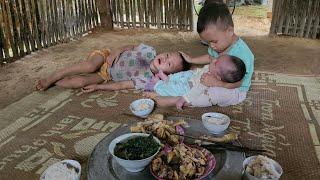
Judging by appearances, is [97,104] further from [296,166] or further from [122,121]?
[296,166]

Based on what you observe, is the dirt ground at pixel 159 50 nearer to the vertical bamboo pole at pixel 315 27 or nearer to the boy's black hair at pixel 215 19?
the vertical bamboo pole at pixel 315 27

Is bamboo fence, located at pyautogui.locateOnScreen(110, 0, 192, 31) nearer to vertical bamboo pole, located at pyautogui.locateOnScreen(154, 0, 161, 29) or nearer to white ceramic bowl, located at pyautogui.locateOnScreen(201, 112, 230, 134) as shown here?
vertical bamboo pole, located at pyautogui.locateOnScreen(154, 0, 161, 29)

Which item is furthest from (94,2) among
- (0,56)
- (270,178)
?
(270,178)

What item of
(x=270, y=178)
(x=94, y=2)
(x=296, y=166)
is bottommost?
(x=296, y=166)

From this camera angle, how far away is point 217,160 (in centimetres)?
170

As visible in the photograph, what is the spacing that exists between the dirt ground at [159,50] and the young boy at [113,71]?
42 centimetres

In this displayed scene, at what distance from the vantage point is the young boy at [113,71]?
11.1ft

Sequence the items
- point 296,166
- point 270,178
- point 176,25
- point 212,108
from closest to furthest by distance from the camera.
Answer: point 270,178, point 296,166, point 212,108, point 176,25

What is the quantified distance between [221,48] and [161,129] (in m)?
1.39

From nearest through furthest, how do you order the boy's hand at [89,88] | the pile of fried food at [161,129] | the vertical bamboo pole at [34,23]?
the pile of fried food at [161,129], the boy's hand at [89,88], the vertical bamboo pole at [34,23]

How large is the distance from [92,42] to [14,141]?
3.07 meters

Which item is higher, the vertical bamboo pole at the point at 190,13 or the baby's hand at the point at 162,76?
the vertical bamboo pole at the point at 190,13

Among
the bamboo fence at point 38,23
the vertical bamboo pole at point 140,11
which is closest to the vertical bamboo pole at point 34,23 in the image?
the bamboo fence at point 38,23

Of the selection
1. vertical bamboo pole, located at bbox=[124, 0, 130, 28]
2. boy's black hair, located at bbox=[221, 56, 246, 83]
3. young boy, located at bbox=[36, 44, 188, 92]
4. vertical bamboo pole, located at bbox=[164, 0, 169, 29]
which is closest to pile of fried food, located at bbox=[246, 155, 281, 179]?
boy's black hair, located at bbox=[221, 56, 246, 83]
